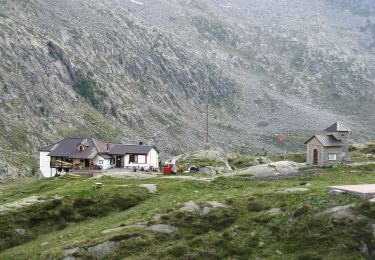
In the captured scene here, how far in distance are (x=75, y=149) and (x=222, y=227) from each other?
61.0m

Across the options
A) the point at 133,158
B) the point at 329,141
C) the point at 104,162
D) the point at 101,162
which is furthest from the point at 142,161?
the point at 329,141

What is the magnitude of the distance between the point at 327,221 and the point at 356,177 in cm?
2277

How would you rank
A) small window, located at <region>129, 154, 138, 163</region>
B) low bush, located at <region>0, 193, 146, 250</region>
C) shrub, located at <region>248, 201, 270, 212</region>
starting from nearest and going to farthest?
shrub, located at <region>248, 201, 270, 212</region> < low bush, located at <region>0, 193, 146, 250</region> < small window, located at <region>129, 154, 138, 163</region>

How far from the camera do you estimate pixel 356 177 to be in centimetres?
5741

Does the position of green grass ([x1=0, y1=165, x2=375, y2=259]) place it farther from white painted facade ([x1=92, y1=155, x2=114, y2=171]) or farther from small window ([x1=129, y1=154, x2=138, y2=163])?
small window ([x1=129, y1=154, x2=138, y2=163])

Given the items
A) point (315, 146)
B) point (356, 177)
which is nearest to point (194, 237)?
point (356, 177)

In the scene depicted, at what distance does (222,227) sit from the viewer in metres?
41.8

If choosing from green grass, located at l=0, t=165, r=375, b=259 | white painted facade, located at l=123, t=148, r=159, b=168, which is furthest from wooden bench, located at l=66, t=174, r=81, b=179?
green grass, located at l=0, t=165, r=375, b=259

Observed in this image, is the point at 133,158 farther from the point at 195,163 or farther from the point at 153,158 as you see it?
the point at 195,163

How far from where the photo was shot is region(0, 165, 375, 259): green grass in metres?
35.5

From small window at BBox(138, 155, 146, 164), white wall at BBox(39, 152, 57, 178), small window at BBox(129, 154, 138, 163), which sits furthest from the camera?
white wall at BBox(39, 152, 57, 178)

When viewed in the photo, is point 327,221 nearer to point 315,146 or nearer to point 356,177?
point 356,177

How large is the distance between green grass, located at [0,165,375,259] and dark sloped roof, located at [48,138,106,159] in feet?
122

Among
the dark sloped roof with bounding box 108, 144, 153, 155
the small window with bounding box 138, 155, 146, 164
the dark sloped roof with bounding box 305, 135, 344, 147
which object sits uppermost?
the dark sloped roof with bounding box 305, 135, 344, 147
